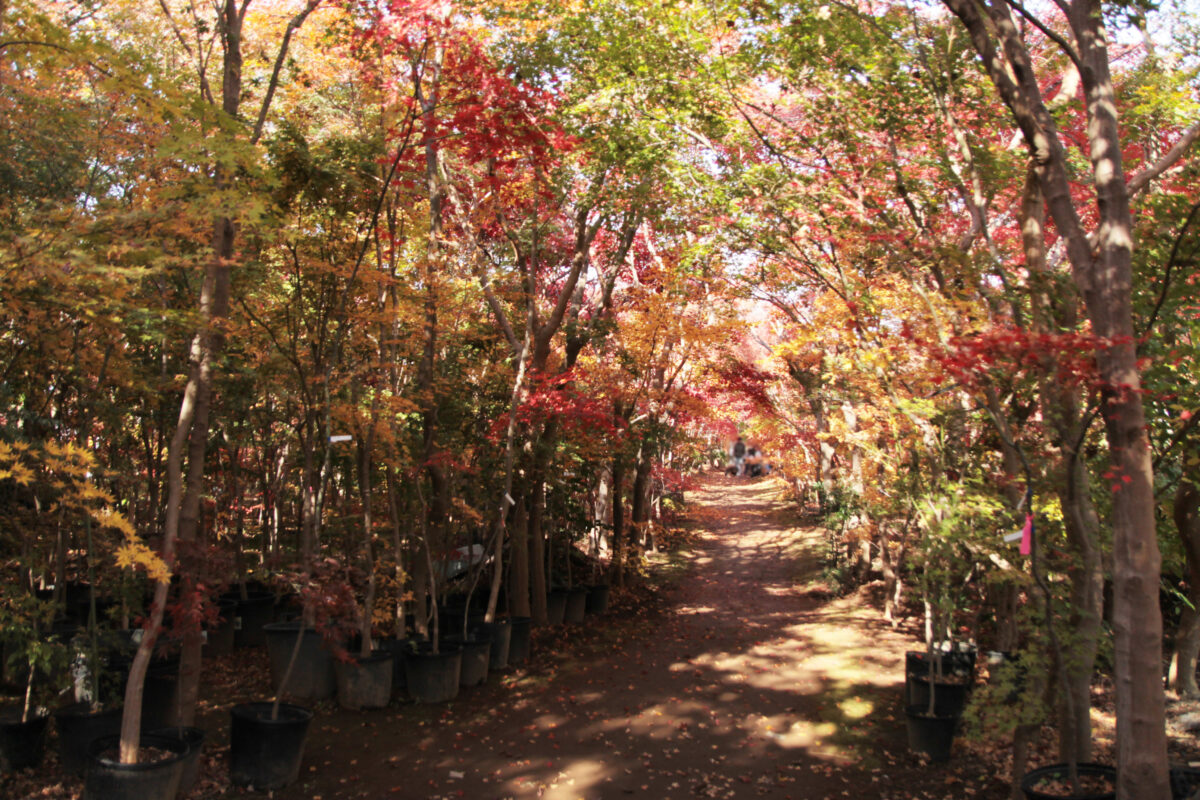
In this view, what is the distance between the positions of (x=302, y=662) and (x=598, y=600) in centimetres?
565

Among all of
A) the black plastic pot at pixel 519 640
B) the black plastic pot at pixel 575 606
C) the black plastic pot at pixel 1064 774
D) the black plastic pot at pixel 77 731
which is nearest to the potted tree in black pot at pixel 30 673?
the black plastic pot at pixel 77 731

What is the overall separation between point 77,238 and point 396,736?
14.6 feet

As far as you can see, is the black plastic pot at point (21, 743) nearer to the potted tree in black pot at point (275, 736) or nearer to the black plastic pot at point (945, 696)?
the potted tree in black pot at point (275, 736)

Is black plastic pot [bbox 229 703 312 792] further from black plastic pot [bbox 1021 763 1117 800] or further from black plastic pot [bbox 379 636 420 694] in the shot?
black plastic pot [bbox 1021 763 1117 800]

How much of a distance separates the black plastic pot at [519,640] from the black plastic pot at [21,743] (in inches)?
183

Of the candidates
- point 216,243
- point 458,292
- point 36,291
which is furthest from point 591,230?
point 36,291

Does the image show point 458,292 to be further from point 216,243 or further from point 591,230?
point 216,243

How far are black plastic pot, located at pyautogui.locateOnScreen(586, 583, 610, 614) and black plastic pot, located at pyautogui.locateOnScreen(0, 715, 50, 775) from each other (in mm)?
7853

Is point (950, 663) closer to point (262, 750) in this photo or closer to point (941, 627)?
point (941, 627)

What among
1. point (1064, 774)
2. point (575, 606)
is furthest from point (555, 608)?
point (1064, 774)

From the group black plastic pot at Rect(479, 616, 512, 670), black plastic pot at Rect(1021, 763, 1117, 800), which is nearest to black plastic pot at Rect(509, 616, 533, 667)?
black plastic pot at Rect(479, 616, 512, 670)

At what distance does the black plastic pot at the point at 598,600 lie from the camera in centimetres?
1212

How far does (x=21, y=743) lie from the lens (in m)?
5.06

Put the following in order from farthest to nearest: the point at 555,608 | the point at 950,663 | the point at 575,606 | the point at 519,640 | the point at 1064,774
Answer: the point at 575,606 < the point at 555,608 < the point at 519,640 < the point at 950,663 < the point at 1064,774
